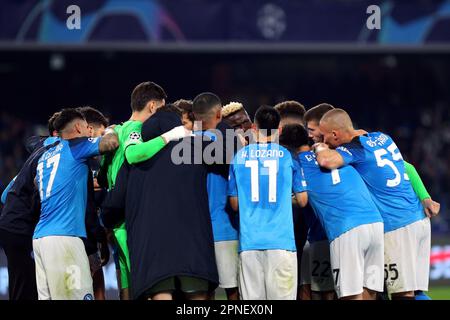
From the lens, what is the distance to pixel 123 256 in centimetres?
877

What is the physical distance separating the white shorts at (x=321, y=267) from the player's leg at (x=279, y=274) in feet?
3.54

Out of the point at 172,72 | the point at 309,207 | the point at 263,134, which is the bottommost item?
the point at 309,207

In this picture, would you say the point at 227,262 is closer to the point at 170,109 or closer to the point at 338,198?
the point at 338,198

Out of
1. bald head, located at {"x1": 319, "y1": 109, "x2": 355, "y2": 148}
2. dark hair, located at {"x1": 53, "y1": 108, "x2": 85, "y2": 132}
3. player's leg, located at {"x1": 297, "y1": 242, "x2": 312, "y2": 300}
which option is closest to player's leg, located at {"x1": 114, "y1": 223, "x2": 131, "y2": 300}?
dark hair, located at {"x1": 53, "y1": 108, "x2": 85, "y2": 132}

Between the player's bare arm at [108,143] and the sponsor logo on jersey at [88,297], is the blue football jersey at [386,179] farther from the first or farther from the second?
the sponsor logo on jersey at [88,297]

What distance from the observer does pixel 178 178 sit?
8.20 meters

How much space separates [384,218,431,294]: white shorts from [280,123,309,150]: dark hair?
1242 millimetres

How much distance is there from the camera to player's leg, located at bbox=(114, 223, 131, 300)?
872 centimetres

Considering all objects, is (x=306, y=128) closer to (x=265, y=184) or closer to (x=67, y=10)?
(x=265, y=184)

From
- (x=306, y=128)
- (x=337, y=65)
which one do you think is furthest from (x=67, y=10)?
(x=306, y=128)

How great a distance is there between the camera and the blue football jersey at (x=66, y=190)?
28.3ft

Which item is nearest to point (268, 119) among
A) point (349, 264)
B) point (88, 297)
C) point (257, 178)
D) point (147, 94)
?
point (257, 178)
